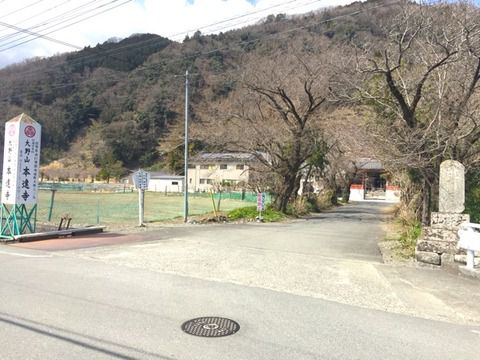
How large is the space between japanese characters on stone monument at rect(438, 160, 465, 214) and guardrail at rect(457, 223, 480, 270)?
64cm

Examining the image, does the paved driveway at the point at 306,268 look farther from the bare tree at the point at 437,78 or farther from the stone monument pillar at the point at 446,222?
the bare tree at the point at 437,78

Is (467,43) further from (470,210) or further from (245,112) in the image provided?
(245,112)

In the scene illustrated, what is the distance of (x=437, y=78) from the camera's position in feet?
38.7

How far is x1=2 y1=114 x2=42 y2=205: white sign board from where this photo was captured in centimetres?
1131

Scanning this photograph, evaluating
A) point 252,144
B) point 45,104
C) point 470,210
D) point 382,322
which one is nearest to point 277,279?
point 382,322

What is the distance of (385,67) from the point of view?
10.3m

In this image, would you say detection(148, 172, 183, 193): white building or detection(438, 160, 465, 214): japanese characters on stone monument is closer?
detection(438, 160, 465, 214): japanese characters on stone monument

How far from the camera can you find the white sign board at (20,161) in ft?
37.1

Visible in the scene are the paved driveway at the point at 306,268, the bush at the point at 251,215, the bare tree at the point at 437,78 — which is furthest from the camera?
the bush at the point at 251,215

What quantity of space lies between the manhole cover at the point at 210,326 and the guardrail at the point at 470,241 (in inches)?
190

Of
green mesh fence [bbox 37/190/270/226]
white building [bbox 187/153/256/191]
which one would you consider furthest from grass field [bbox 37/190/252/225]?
white building [bbox 187/153/256/191]

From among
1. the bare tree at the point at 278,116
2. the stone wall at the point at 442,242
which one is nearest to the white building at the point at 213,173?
the bare tree at the point at 278,116

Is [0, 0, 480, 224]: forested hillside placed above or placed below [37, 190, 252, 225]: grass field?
above

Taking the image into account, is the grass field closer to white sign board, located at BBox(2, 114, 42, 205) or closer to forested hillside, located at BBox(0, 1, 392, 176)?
white sign board, located at BBox(2, 114, 42, 205)
